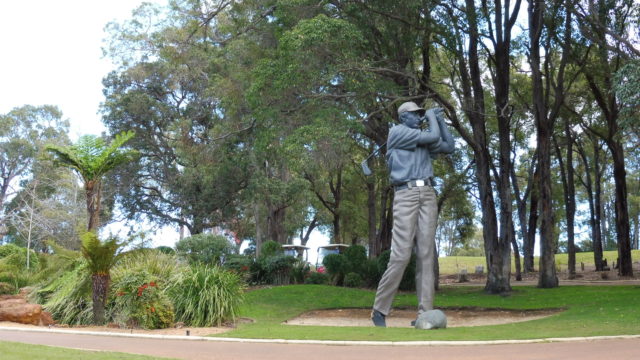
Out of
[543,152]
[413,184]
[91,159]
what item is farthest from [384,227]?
[413,184]

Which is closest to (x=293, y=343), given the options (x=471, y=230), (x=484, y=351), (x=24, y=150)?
(x=484, y=351)

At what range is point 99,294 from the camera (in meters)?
13.2

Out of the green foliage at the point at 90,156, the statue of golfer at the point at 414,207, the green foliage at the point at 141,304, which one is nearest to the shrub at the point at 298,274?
the green foliage at the point at 90,156

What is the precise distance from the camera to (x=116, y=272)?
584 inches

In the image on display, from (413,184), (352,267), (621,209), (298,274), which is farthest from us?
(621,209)

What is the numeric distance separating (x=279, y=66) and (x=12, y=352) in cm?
1247

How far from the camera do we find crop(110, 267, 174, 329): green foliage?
41.3 feet

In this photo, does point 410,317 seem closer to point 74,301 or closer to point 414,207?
point 414,207

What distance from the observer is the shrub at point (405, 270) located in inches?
919

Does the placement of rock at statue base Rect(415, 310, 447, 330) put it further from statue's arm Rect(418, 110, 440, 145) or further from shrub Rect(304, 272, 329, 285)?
shrub Rect(304, 272, 329, 285)

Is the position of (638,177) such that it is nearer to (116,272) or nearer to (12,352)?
(116,272)

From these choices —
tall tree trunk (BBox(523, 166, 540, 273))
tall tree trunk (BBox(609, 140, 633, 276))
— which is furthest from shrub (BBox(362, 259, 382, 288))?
tall tree trunk (BBox(523, 166, 540, 273))

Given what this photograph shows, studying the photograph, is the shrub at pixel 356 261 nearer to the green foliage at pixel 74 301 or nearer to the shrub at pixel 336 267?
the shrub at pixel 336 267

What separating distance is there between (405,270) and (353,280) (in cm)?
205
